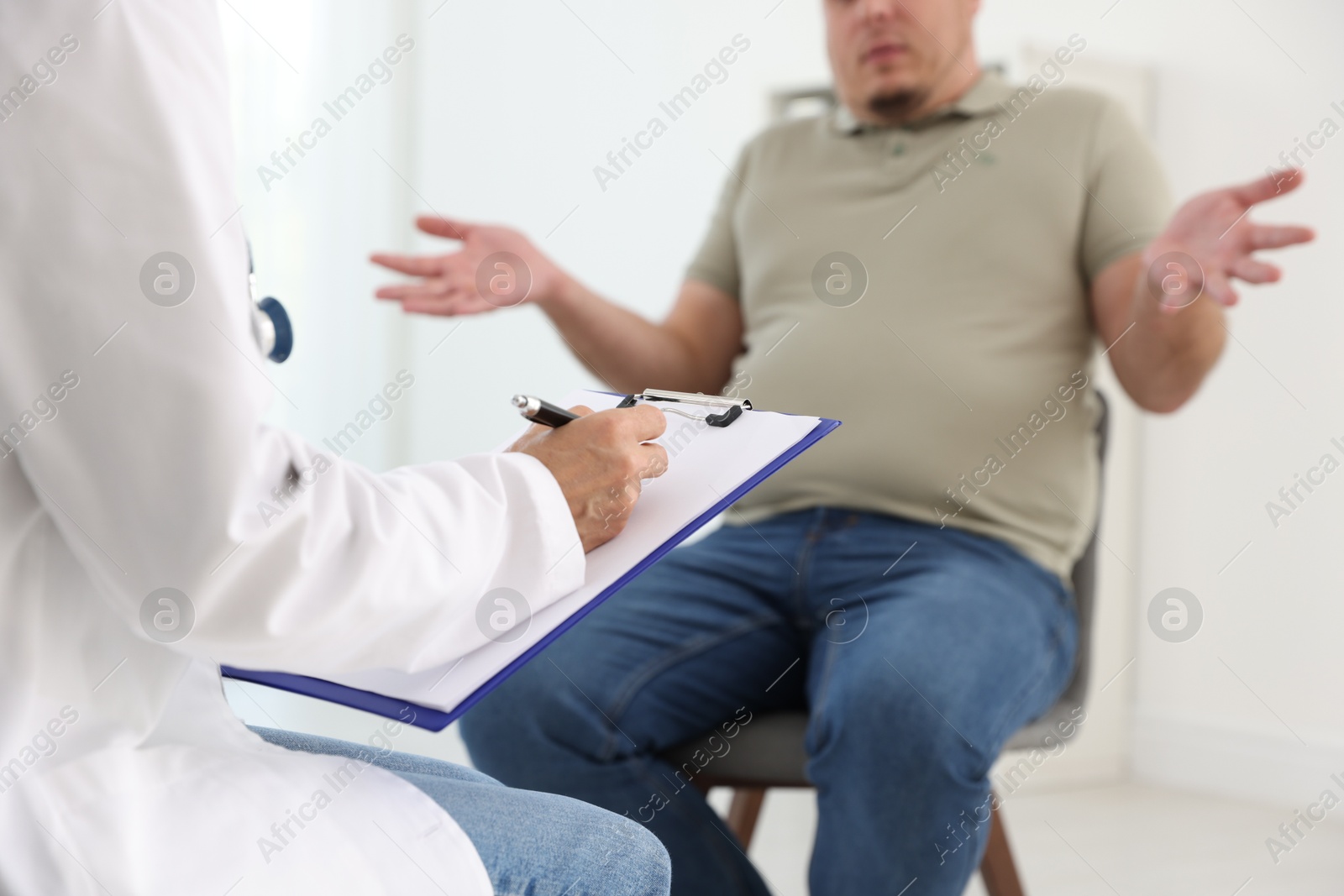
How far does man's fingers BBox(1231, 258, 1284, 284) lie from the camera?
1.08 meters

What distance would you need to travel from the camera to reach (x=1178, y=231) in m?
1.17

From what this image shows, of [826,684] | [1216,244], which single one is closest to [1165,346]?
[1216,244]

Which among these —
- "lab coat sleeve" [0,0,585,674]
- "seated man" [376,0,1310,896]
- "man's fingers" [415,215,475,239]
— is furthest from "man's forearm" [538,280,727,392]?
"lab coat sleeve" [0,0,585,674]

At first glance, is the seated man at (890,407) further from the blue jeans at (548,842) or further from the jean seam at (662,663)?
the blue jeans at (548,842)

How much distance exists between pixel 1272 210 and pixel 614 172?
1473mm

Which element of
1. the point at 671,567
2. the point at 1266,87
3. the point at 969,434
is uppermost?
the point at 671,567

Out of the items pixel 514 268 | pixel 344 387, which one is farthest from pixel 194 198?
pixel 344 387

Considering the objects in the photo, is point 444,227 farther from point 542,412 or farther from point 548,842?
point 548,842

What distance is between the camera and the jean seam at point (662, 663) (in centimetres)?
110

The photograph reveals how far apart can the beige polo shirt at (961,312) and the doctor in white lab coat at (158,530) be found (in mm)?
782

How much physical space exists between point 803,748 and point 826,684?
2.6 inches

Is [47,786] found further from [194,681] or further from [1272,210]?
[1272,210]

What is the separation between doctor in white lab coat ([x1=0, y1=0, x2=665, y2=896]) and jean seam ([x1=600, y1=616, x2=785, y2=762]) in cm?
54

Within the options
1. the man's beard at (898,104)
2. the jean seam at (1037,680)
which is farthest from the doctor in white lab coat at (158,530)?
the man's beard at (898,104)
